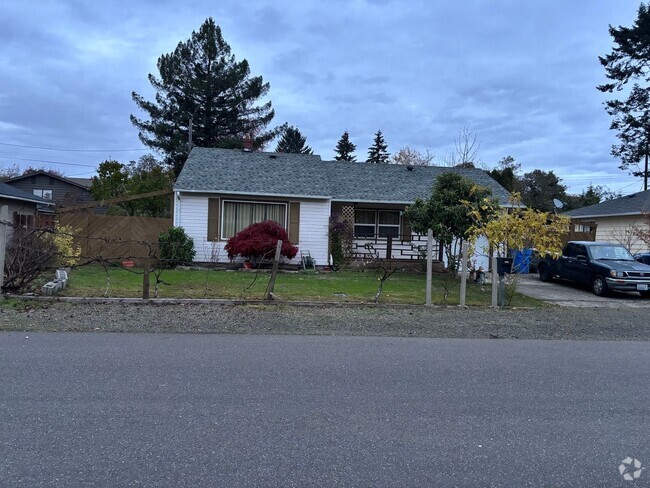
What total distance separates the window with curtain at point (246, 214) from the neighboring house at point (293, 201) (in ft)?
0.12

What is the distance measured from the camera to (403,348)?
694 centimetres

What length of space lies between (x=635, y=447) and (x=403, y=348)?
3.42 meters

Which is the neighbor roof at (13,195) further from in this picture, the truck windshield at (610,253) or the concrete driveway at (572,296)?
the truck windshield at (610,253)

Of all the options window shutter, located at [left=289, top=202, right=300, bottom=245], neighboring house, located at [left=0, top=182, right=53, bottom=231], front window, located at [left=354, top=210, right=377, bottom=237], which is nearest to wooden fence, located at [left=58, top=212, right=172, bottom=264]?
neighboring house, located at [left=0, top=182, right=53, bottom=231]

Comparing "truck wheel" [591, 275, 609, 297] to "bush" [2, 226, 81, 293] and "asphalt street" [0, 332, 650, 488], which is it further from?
"bush" [2, 226, 81, 293]

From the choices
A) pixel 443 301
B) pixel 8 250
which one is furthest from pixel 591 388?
pixel 8 250

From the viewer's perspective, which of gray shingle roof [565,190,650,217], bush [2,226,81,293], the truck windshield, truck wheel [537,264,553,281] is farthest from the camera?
Result: gray shingle roof [565,190,650,217]

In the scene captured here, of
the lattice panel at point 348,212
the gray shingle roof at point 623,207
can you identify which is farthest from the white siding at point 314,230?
the gray shingle roof at point 623,207

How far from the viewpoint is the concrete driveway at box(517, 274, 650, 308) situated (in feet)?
39.7

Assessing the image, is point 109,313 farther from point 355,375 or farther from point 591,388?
point 591,388

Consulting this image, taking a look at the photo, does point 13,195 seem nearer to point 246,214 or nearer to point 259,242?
point 246,214

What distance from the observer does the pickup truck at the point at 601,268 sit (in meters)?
13.0

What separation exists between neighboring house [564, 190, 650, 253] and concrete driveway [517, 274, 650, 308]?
337 inches

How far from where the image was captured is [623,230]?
24547 mm
